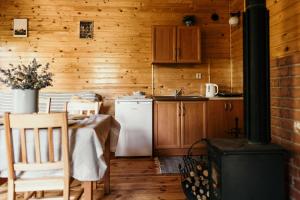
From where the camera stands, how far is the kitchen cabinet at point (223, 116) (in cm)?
368

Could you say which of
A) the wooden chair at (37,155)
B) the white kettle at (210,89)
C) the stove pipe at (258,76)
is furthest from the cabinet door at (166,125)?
the wooden chair at (37,155)

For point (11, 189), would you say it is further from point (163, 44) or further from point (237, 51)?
point (237, 51)

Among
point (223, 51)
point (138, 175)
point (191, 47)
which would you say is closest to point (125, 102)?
point (138, 175)

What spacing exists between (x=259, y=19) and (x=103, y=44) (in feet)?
9.77

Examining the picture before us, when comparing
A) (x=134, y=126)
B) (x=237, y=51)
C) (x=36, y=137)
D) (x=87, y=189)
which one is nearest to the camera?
(x=36, y=137)

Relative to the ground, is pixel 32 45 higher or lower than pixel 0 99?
higher

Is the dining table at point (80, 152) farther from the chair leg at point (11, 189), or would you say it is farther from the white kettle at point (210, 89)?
the white kettle at point (210, 89)

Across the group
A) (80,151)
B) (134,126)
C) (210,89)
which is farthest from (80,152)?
(210,89)

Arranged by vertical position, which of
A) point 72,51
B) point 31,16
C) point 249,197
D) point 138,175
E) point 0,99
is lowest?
point 138,175

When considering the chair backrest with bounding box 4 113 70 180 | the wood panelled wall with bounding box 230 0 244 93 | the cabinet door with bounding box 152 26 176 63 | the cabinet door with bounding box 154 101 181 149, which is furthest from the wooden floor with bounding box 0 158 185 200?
the wood panelled wall with bounding box 230 0 244 93

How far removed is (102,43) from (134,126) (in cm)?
162

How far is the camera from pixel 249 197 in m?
1.60

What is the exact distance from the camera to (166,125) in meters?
3.63

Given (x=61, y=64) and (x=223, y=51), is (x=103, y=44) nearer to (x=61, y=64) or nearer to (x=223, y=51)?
(x=61, y=64)
